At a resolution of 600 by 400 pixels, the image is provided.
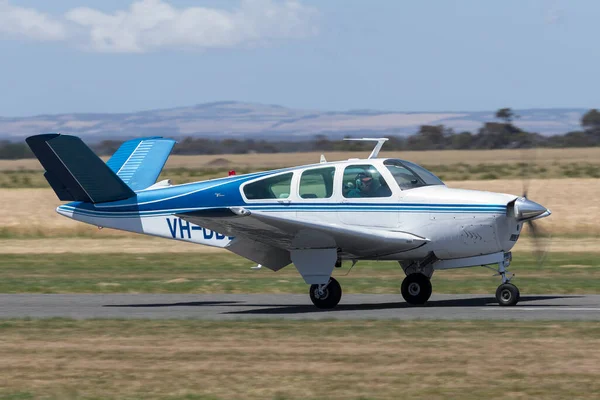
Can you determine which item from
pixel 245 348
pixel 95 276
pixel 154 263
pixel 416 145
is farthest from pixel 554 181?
pixel 416 145

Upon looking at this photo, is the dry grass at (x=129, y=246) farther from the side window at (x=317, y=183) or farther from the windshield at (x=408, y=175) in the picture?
the side window at (x=317, y=183)

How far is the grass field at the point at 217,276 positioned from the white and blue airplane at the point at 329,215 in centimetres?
266

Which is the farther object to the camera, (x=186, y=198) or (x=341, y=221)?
(x=186, y=198)

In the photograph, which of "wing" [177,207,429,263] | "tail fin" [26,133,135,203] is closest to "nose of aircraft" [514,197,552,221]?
"wing" [177,207,429,263]

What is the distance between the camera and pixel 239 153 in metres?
105

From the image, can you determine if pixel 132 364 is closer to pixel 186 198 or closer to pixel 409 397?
pixel 409 397

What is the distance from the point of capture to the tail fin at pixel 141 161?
17172 millimetres

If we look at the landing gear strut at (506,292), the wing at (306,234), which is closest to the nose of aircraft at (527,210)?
the landing gear strut at (506,292)

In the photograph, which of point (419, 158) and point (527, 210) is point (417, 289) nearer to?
point (527, 210)

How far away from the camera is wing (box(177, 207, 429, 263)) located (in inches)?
545

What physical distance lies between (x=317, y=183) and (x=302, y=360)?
522 cm

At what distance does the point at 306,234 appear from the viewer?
14.2 metres

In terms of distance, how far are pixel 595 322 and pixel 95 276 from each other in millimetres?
12097

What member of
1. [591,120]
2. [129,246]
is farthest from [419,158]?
[129,246]
